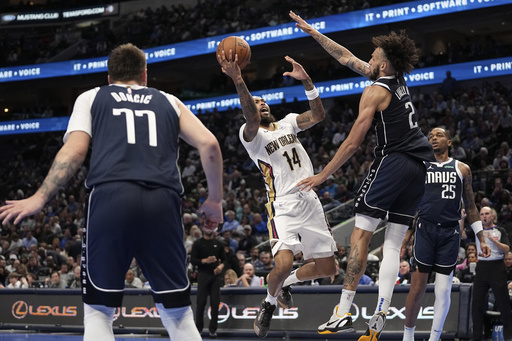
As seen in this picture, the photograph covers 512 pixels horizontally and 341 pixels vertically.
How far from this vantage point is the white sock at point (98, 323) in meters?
4.19

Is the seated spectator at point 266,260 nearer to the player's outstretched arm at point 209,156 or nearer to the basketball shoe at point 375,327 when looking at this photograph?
the basketball shoe at point 375,327

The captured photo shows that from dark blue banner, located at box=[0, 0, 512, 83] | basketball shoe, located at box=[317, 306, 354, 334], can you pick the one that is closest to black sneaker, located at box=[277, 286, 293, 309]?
basketball shoe, located at box=[317, 306, 354, 334]

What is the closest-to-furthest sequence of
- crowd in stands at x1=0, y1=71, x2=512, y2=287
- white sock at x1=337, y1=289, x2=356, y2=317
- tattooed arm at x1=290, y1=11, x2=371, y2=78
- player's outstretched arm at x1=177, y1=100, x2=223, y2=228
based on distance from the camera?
1. player's outstretched arm at x1=177, y1=100, x2=223, y2=228
2. white sock at x1=337, y1=289, x2=356, y2=317
3. tattooed arm at x1=290, y1=11, x2=371, y2=78
4. crowd in stands at x1=0, y1=71, x2=512, y2=287

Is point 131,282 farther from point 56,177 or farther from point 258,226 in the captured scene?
point 56,177

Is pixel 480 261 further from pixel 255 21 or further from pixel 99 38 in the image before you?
pixel 99 38

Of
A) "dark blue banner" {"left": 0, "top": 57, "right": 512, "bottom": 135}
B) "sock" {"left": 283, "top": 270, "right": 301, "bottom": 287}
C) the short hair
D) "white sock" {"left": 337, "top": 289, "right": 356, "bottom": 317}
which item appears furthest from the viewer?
"dark blue banner" {"left": 0, "top": 57, "right": 512, "bottom": 135}

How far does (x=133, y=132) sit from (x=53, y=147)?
107ft

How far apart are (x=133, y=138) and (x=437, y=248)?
16.0 feet

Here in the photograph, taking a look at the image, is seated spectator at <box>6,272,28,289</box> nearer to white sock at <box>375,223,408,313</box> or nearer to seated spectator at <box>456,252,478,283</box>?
seated spectator at <box>456,252,478,283</box>

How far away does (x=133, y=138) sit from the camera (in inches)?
166

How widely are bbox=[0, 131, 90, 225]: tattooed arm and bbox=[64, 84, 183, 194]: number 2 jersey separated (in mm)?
73

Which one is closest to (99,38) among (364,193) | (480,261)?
(480,261)

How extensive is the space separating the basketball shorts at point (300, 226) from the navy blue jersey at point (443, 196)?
1.33 metres

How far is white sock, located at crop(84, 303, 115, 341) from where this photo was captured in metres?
4.19
